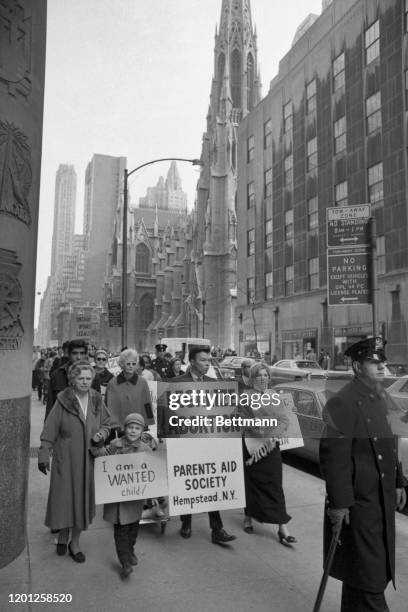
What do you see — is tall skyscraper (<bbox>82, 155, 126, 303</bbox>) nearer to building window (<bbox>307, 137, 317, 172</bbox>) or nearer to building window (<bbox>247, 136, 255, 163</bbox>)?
building window (<bbox>247, 136, 255, 163</bbox>)

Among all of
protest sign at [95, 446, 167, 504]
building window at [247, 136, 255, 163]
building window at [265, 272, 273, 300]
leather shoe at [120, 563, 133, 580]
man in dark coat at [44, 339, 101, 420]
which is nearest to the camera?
leather shoe at [120, 563, 133, 580]

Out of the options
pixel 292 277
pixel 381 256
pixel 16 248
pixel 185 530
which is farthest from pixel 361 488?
pixel 292 277

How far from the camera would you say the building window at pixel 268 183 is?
140 ft

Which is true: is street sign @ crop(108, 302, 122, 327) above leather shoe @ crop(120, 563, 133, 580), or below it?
above

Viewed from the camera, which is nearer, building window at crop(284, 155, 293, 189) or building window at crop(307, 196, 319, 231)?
building window at crop(307, 196, 319, 231)

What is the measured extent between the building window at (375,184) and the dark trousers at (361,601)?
2836 cm

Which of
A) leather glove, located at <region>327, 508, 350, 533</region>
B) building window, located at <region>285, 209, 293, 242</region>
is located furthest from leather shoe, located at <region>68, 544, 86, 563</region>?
building window, located at <region>285, 209, 293, 242</region>

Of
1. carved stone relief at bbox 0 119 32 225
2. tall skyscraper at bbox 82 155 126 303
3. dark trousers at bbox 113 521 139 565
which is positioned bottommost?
dark trousers at bbox 113 521 139 565

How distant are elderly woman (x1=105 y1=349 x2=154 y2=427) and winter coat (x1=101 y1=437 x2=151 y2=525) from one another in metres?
0.90

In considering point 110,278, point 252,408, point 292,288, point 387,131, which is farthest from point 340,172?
point 110,278

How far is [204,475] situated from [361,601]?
2.02 metres

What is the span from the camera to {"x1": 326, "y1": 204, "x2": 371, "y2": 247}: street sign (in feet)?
28.5

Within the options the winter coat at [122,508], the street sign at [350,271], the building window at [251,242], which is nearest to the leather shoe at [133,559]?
the winter coat at [122,508]

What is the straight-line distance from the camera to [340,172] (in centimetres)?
3250
